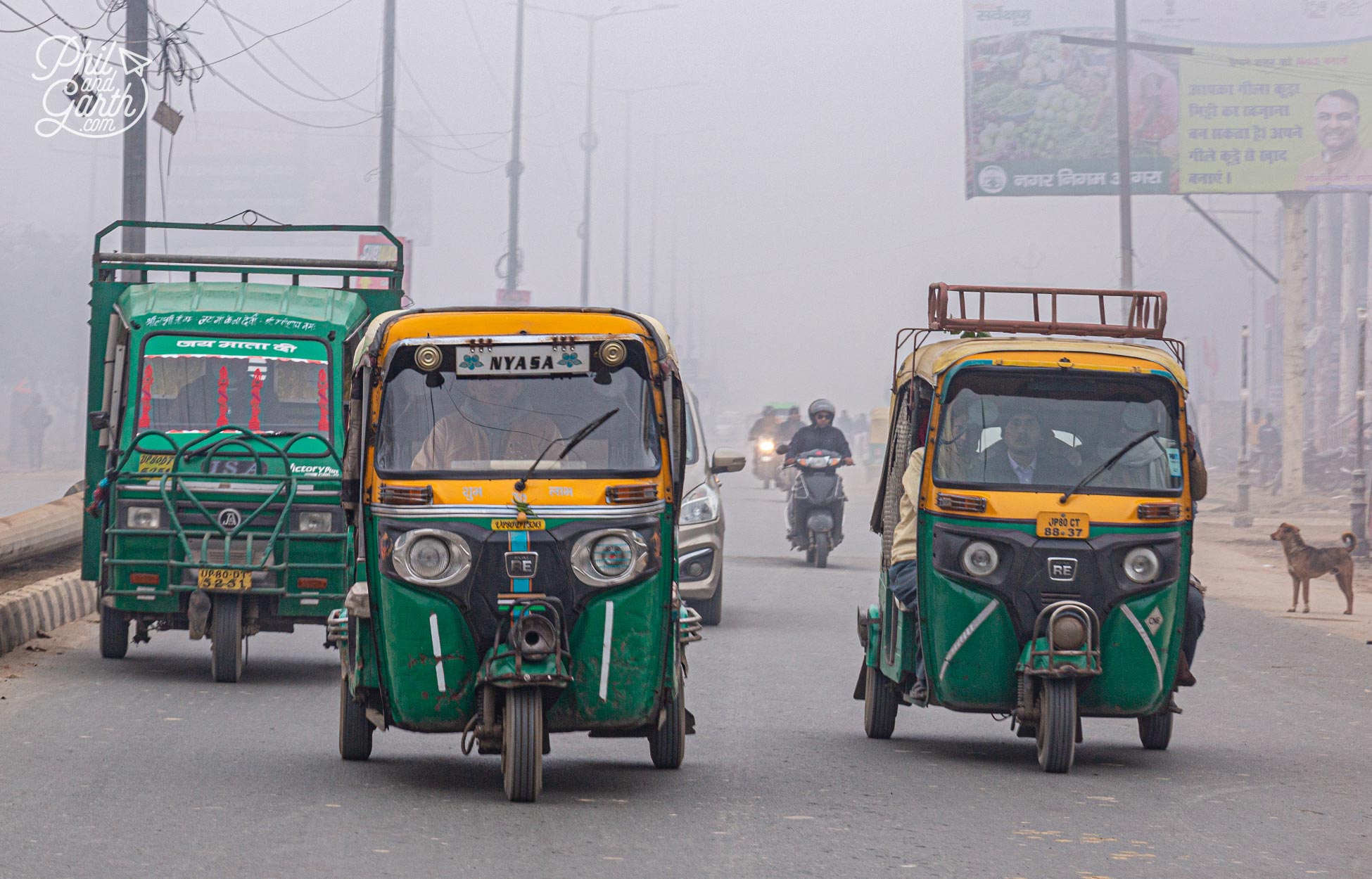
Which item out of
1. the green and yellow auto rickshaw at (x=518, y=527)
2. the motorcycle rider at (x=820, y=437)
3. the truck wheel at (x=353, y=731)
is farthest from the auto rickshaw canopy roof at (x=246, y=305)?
the motorcycle rider at (x=820, y=437)

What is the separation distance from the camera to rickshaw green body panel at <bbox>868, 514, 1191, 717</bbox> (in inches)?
353

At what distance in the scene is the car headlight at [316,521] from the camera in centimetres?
1234

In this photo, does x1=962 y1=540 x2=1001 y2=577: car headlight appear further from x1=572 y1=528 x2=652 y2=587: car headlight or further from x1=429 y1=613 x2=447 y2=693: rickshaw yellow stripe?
x1=429 y1=613 x2=447 y2=693: rickshaw yellow stripe

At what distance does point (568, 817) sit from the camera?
751 cm

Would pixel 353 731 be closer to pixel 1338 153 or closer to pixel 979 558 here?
pixel 979 558

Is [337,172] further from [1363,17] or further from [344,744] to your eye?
[344,744]

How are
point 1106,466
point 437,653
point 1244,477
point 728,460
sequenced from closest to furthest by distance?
point 437,653, point 1106,466, point 728,460, point 1244,477

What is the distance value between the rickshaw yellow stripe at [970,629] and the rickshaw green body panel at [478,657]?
1710 millimetres

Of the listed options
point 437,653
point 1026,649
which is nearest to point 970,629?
point 1026,649

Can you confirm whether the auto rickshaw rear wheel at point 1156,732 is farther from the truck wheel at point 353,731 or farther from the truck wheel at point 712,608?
the truck wheel at point 712,608

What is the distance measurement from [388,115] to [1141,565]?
81.7ft

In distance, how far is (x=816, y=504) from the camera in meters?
22.5

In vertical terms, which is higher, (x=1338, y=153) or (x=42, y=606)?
(x=1338, y=153)

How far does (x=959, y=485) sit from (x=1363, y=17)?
4096cm
